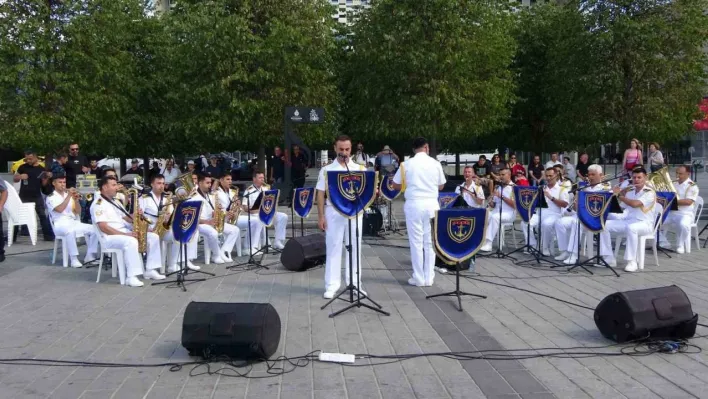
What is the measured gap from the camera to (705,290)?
870cm

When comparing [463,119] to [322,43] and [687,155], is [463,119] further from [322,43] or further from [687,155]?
[687,155]

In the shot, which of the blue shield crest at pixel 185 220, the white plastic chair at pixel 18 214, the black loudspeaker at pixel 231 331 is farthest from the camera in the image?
the white plastic chair at pixel 18 214

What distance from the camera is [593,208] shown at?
988cm

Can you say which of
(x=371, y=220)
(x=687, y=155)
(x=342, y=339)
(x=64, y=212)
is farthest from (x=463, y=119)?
(x=687, y=155)

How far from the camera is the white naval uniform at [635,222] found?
10.2 metres

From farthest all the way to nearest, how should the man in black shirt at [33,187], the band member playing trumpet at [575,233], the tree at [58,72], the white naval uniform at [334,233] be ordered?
the tree at [58,72] < the man in black shirt at [33,187] < the band member playing trumpet at [575,233] < the white naval uniform at [334,233]

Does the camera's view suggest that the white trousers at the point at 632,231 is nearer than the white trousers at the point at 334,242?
No

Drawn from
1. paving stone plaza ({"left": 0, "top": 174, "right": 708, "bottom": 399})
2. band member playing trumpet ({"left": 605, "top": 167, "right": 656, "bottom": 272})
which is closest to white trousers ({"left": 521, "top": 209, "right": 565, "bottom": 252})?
band member playing trumpet ({"left": 605, "top": 167, "right": 656, "bottom": 272})

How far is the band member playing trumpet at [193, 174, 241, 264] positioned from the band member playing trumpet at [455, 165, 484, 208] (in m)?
4.08

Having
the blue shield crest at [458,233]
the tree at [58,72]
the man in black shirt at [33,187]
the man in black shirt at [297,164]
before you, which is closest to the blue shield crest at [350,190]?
the blue shield crest at [458,233]

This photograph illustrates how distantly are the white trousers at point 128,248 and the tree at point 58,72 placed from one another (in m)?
13.8

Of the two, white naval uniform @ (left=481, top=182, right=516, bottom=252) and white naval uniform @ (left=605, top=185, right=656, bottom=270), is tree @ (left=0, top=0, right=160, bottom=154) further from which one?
white naval uniform @ (left=605, top=185, right=656, bottom=270)

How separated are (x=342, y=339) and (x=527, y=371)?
1814 millimetres

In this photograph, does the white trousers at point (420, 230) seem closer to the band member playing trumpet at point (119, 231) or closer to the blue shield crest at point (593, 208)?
the blue shield crest at point (593, 208)
